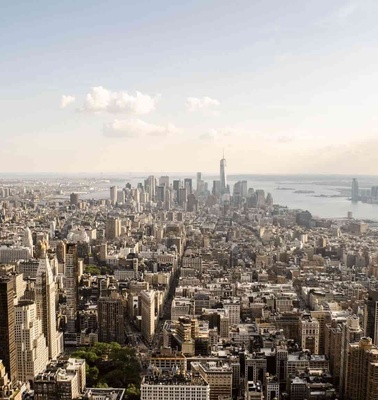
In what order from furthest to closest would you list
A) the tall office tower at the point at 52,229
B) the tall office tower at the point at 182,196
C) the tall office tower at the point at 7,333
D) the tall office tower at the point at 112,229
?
the tall office tower at the point at 182,196, the tall office tower at the point at 112,229, the tall office tower at the point at 52,229, the tall office tower at the point at 7,333

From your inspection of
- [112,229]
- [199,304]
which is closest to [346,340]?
[199,304]

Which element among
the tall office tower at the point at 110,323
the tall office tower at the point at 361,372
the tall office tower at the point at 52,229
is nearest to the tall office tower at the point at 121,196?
the tall office tower at the point at 52,229

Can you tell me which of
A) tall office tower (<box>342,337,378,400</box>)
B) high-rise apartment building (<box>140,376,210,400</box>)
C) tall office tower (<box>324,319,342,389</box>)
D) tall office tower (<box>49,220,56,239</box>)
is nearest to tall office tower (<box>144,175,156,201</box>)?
tall office tower (<box>49,220,56,239</box>)

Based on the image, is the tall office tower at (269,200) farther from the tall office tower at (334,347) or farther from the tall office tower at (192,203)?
the tall office tower at (334,347)

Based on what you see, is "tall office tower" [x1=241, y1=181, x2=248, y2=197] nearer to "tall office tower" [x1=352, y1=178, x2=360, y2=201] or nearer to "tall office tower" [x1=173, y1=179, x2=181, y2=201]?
"tall office tower" [x1=173, y1=179, x2=181, y2=201]

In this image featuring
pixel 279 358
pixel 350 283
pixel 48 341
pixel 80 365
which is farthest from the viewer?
pixel 350 283

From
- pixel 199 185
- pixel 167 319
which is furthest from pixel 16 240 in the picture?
pixel 199 185

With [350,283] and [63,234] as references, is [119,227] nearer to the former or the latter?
[63,234]

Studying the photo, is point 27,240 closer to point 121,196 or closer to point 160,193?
point 160,193
